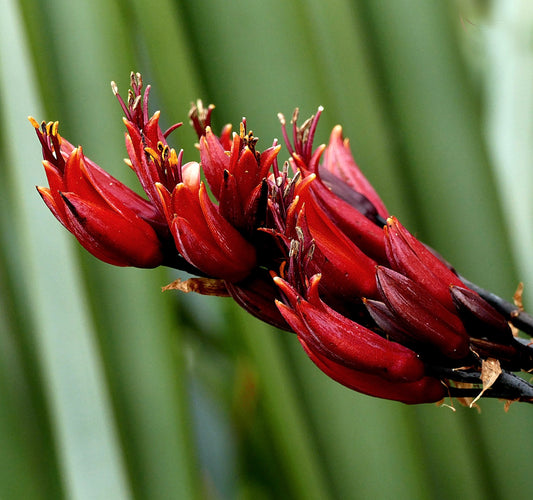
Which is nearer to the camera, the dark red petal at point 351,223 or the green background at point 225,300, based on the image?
the dark red petal at point 351,223

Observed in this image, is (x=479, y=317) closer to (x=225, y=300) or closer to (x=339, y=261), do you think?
(x=339, y=261)

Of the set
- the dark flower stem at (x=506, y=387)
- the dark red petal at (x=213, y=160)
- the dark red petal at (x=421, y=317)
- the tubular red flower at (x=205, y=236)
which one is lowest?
the dark flower stem at (x=506, y=387)

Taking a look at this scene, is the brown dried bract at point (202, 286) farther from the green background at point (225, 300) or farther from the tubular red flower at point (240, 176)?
the green background at point (225, 300)

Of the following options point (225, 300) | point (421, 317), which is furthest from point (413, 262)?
point (225, 300)

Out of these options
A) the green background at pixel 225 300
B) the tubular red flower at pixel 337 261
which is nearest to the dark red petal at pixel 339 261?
the tubular red flower at pixel 337 261

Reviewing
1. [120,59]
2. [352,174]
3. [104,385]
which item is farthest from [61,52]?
[352,174]

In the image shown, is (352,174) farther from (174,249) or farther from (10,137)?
(10,137)
